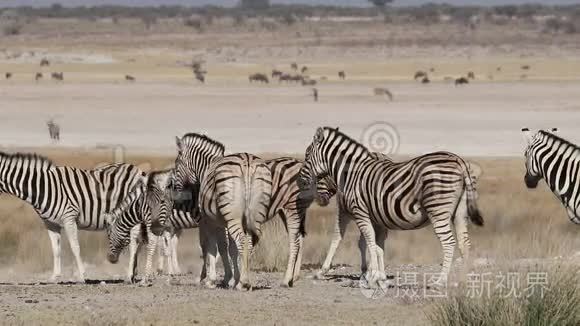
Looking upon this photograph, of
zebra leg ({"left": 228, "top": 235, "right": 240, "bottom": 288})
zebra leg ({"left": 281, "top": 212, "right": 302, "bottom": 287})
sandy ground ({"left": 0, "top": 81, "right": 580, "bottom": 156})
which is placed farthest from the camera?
sandy ground ({"left": 0, "top": 81, "right": 580, "bottom": 156})

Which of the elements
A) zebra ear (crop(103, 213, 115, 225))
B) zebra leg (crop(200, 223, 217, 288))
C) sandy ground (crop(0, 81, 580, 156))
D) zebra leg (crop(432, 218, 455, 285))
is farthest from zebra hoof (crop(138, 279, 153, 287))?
sandy ground (crop(0, 81, 580, 156))

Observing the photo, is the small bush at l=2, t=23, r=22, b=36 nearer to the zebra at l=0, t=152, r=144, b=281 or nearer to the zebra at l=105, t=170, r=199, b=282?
the zebra at l=0, t=152, r=144, b=281

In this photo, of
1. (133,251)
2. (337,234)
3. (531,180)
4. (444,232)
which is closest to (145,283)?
(133,251)

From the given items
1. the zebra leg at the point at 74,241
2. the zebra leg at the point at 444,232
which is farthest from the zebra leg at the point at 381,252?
the zebra leg at the point at 74,241

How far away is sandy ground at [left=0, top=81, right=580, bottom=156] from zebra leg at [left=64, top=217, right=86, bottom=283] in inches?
459

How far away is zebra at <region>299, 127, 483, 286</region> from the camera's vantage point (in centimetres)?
1309

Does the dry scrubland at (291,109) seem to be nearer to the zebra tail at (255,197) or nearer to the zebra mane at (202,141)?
the zebra tail at (255,197)

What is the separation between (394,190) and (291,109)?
106ft

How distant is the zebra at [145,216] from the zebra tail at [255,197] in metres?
1.31

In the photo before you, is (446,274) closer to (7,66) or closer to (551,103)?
(551,103)

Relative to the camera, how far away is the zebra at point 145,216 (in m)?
14.8

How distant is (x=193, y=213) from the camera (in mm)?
14867

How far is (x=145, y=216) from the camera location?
589 inches

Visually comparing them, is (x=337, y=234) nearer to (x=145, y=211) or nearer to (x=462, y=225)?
(x=462, y=225)
